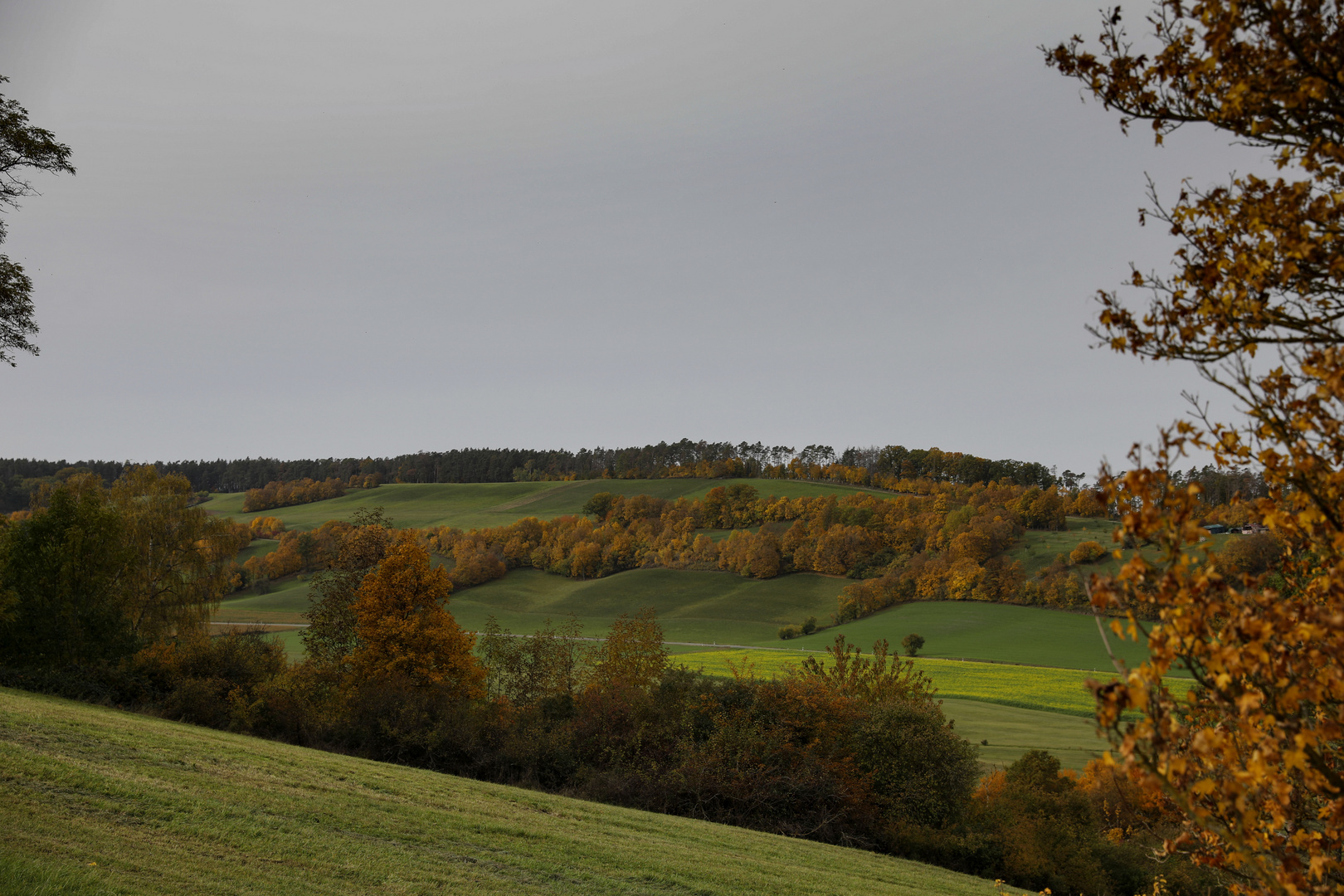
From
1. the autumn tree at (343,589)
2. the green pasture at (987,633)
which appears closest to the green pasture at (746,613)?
the green pasture at (987,633)

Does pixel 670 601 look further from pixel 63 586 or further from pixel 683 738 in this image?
pixel 683 738

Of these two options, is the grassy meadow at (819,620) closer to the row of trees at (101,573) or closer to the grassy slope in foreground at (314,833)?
the grassy slope in foreground at (314,833)

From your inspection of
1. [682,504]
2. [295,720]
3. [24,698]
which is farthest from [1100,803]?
[682,504]

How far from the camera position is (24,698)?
64.1 ft

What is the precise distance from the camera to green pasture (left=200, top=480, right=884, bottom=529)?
13362 centimetres

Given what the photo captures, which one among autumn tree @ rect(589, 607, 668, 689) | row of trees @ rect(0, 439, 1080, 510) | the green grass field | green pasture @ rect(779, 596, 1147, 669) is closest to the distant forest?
row of trees @ rect(0, 439, 1080, 510)

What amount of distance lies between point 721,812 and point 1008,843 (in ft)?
27.2

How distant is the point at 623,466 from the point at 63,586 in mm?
138094

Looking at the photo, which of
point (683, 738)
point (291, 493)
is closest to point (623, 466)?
point (291, 493)

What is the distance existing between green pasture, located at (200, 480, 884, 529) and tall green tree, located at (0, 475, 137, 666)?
314 feet

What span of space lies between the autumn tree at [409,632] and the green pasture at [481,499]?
316 feet

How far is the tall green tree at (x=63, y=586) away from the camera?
28906 millimetres

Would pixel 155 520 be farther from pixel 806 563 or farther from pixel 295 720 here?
pixel 806 563

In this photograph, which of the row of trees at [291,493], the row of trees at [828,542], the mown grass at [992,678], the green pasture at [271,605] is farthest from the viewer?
the row of trees at [291,493]
